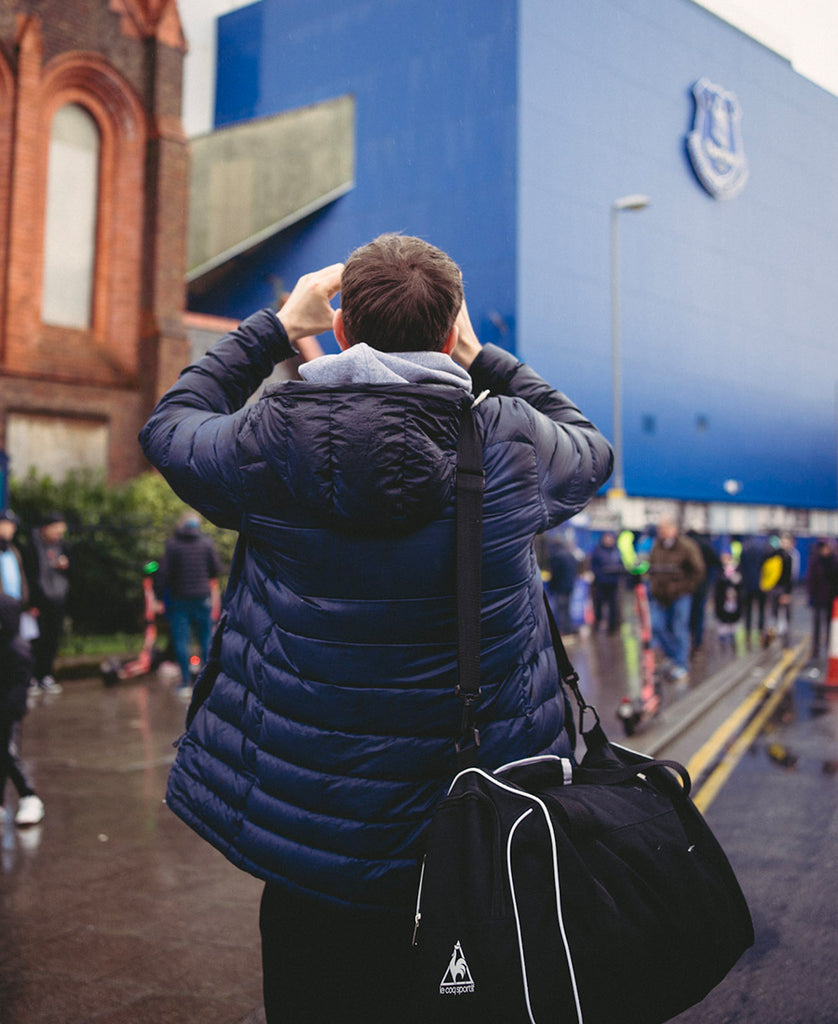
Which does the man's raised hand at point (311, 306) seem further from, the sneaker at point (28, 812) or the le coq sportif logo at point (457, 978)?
the sneaker at point (28, 812)

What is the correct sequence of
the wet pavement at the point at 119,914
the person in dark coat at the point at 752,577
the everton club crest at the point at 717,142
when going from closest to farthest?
the wet pavement at the point at 119,914
the person in dark coat at the point at 752,577
the everton club crest at the point at 717,142

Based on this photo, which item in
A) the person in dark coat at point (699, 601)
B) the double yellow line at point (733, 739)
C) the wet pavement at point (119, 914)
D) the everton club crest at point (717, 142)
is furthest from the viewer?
the everton club crest at point (717, 142)

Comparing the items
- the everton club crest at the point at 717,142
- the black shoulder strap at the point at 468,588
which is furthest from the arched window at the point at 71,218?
the black shoulder strap at the point at 468,588

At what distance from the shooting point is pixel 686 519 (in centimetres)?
3391

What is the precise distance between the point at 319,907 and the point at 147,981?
233cm

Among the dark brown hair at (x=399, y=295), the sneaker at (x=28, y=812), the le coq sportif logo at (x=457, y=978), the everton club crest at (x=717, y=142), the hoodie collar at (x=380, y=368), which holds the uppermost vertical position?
the everton club crest at (x=717, y=142)

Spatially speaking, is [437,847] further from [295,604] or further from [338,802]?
[295,604]

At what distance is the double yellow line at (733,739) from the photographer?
6973mm

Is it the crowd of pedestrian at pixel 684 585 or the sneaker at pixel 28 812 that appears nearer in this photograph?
the sneaker at pixel 28 812

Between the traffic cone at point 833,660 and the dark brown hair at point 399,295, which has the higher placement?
the dark brown hair at point 399,295

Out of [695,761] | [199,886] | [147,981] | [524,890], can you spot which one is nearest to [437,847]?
[524,890]

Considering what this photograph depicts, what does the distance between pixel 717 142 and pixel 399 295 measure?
115 feet

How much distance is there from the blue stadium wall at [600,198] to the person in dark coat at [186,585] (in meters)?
16.1

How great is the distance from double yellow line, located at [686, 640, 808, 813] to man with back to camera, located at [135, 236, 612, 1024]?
416 centimetres
